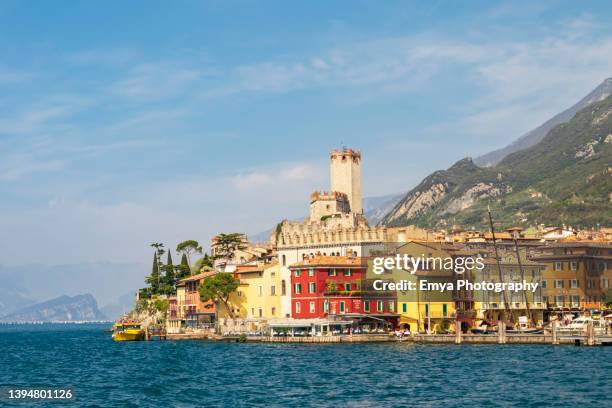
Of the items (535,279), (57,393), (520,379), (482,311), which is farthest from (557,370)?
(535,279)

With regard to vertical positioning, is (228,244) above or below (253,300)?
above

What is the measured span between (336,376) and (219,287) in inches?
2306

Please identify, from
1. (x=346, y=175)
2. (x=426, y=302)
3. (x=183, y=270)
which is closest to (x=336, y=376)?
(x=426, y=302)

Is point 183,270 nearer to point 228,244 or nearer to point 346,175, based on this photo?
point 228,244

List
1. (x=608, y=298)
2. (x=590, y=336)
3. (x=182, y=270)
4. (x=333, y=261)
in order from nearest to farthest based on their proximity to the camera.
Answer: (x=590, y=336), (x=333, y=261), (x=608, y=298), (x=182, y=270)

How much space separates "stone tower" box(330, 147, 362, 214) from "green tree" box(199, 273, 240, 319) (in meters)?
34.0

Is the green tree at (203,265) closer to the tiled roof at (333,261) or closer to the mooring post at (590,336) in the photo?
the tiled roof at (333,261)

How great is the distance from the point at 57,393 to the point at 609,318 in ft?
239

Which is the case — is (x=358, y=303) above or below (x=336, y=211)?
below

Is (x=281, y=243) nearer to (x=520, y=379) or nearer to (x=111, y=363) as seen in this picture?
(x=111, y=363)

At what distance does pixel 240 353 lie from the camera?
10338 cm

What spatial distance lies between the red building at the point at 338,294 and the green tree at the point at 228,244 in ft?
130

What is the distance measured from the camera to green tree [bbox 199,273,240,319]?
13212cm

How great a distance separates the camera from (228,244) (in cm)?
16538
